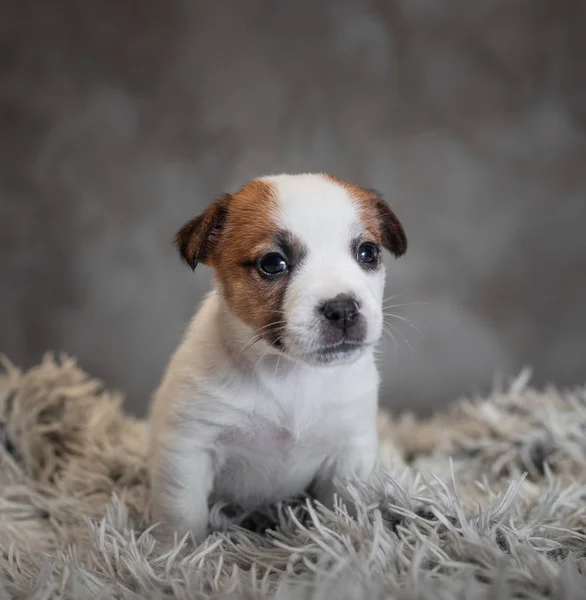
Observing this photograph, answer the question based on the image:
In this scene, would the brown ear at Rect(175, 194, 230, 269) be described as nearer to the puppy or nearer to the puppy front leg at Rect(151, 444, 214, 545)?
the puppy

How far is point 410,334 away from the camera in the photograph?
120 inches

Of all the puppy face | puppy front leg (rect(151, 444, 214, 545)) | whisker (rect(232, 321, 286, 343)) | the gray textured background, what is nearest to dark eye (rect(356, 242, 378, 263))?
the puppy face

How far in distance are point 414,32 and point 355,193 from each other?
1.46m

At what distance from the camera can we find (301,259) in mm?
1600

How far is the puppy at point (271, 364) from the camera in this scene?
1594 mm

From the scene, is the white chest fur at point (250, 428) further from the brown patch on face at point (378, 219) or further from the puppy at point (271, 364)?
the brown patch on face at point (378, 219)

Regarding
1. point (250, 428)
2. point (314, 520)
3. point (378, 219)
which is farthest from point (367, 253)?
point (314, 520)

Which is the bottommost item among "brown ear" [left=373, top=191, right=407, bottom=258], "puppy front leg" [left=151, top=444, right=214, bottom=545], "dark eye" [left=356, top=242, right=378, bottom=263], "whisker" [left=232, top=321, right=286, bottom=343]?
"puppy front leg" [left=151, top=444, right=214, bottom=545]

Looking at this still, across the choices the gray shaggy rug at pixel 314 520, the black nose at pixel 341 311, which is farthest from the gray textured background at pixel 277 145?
the black nose at pixel 341 311

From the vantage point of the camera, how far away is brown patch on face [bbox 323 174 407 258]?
1743mm

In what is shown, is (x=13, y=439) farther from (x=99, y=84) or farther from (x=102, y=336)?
(x=99, y=84)

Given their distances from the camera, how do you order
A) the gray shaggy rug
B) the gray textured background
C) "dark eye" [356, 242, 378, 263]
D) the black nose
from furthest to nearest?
the gray textured background
"dark eye" [356, 242, 378, 263]
the black nose
the gray shaggy rug

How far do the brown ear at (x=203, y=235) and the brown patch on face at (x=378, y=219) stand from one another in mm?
274

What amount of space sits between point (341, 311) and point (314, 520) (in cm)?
42
